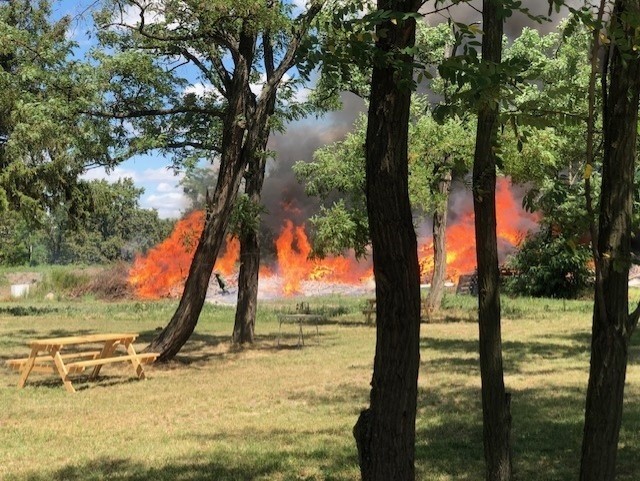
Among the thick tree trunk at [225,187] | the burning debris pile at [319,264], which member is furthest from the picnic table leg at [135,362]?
the burning debris pile at [319,264]

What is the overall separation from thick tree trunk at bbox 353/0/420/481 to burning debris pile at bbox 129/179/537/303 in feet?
89.7

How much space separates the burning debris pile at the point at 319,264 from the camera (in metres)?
31.0

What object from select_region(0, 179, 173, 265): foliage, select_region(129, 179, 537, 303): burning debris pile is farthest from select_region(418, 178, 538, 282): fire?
select_region(0, 179, 173, 265): foliage

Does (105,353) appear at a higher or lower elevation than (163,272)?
lower

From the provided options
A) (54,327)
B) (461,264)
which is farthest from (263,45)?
(461,264)

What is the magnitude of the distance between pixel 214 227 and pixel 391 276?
29.5ft

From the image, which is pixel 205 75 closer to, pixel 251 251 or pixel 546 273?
pixel 251 251

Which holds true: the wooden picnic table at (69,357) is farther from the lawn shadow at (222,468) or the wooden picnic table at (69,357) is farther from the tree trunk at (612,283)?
the tree trunk at (612,283)

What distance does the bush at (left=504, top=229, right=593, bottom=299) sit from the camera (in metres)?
26.9

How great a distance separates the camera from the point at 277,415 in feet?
23.6

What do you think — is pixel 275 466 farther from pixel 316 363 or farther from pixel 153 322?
pixel 153 322

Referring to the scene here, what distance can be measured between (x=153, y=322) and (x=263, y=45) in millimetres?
8746

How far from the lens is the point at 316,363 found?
11.1 m

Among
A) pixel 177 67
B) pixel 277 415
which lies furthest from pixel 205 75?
pixel 277 415
